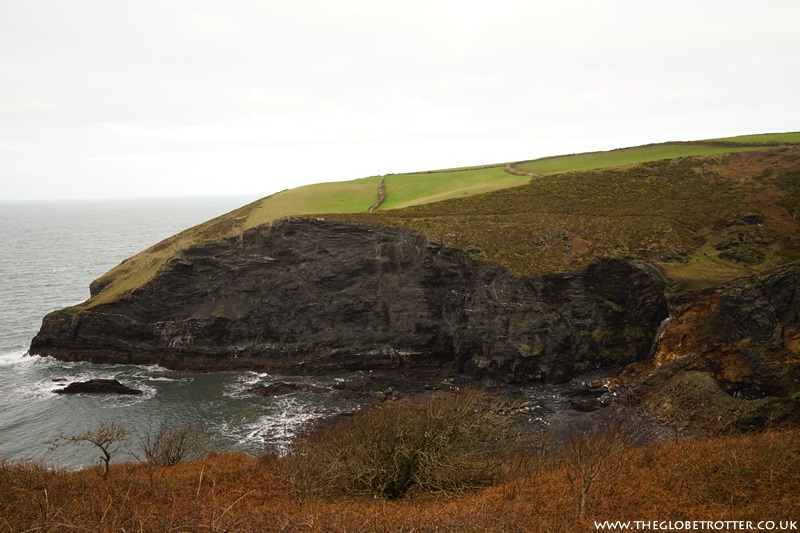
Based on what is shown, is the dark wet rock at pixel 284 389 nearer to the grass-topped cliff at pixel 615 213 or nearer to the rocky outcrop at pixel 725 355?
the grass-topped cliff at pixel 615 213

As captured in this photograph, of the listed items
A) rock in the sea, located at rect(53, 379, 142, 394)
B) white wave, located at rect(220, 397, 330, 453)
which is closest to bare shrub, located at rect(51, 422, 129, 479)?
rock in the sea, located at rect(53, 379, 142, 394)

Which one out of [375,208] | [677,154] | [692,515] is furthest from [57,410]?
[677,154]

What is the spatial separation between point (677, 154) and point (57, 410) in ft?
263

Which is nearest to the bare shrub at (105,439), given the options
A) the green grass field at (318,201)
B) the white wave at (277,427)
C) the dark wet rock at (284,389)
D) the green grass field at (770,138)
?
the white wave at (277,427)

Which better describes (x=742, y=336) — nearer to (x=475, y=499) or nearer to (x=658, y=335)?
(x=658, y=335)

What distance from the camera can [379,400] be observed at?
140ft

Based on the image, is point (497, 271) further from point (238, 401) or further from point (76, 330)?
point (76, 330)

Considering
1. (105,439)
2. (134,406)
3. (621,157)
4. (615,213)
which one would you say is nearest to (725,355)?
(615,213)

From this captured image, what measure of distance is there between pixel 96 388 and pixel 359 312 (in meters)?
26.7

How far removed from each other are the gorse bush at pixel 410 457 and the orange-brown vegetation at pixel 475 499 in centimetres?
82

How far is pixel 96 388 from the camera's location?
151ft

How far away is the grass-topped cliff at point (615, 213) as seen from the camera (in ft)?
153

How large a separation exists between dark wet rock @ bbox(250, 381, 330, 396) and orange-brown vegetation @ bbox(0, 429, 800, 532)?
70.1 feet

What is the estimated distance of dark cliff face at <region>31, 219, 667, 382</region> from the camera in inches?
1777
